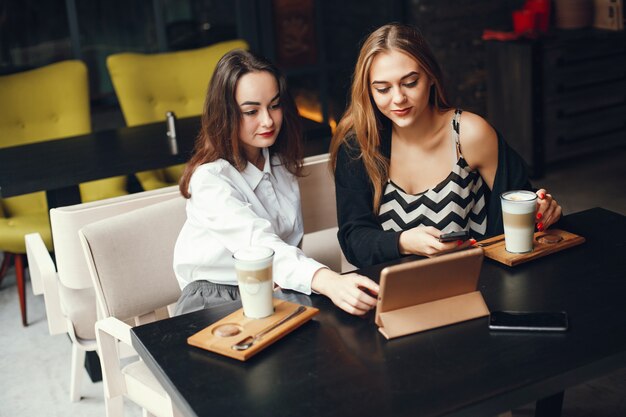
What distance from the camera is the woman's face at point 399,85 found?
2.22m

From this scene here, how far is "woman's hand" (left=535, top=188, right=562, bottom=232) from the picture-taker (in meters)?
2.13

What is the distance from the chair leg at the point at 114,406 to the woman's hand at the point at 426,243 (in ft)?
2.81

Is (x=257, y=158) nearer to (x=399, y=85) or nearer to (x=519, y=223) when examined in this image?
(x=399, y=85)

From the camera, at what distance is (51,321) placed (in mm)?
2789

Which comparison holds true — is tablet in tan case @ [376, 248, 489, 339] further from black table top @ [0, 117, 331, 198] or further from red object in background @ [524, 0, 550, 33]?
red object in background @ [524, 0, 550, 33]

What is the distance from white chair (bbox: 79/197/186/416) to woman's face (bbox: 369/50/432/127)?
69 centimetres

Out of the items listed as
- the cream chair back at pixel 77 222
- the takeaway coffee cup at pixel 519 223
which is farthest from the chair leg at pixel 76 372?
the takeaway coffee cup at pixel 519 223

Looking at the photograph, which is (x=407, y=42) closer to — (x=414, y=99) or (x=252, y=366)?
(x=414, y=99)

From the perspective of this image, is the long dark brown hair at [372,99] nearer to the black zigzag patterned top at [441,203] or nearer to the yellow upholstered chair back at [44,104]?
the black zigzag patterned top at [441,203]

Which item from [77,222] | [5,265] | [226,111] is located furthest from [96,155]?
[226,111]

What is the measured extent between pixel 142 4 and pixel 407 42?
3143mm

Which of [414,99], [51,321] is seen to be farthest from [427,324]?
[51,321]

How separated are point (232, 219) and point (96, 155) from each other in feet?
5.49

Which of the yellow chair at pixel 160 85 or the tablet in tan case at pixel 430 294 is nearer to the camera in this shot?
the tablet in tan case at pixel 430 294
